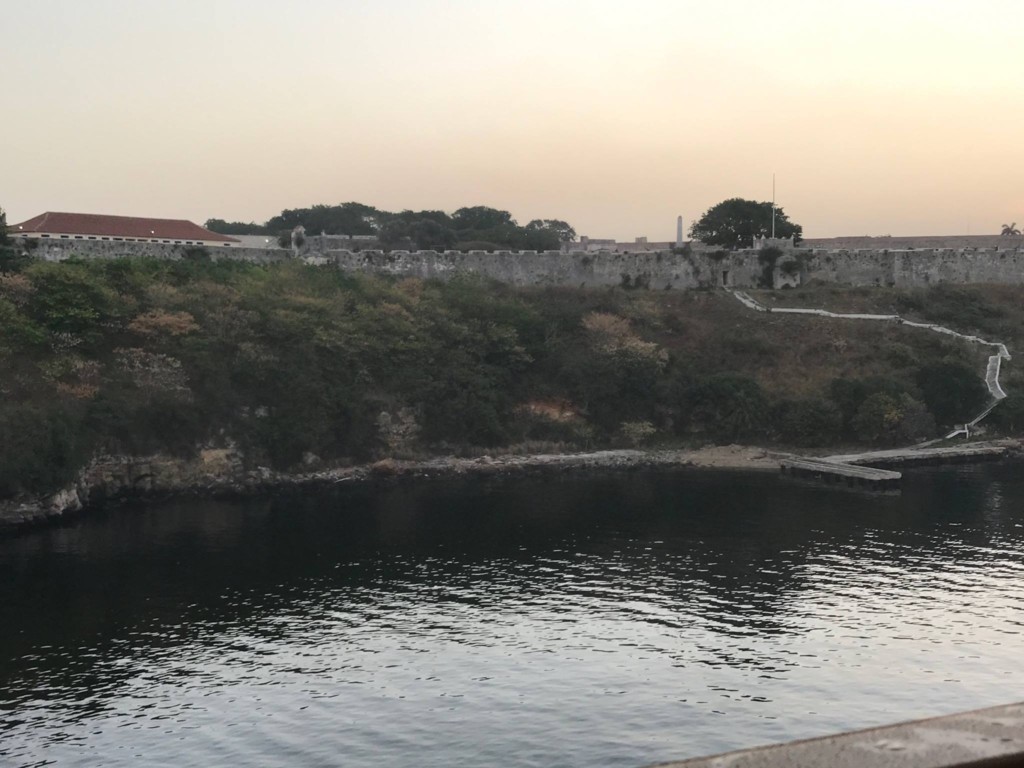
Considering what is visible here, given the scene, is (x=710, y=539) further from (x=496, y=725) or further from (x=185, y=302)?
(x=185, y=302)

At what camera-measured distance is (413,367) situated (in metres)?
67.9

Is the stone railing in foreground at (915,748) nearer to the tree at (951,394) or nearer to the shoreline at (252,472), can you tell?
the shoreline at (252,472)

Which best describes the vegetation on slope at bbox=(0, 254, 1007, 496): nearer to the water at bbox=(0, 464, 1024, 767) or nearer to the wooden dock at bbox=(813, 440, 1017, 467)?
the wooden dock at bbox=(813, 440, 1017, 467)

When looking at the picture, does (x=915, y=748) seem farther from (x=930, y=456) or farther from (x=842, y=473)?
(x=930, y=456)

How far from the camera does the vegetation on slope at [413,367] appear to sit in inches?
2231

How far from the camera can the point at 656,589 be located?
36281 millimetres

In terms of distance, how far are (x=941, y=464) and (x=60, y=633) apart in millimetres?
51773

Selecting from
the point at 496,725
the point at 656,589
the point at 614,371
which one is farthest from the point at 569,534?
the point at 614,371

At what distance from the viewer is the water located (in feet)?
80.6

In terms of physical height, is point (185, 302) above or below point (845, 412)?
above

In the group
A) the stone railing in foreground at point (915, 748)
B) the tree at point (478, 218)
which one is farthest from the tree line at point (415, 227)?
the stone railing in foreground at point (915, 748)

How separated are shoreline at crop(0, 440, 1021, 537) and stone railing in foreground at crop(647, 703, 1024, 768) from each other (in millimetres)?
48633

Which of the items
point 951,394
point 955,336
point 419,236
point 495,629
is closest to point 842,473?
point 951,394

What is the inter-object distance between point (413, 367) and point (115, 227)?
30914 millimetres
